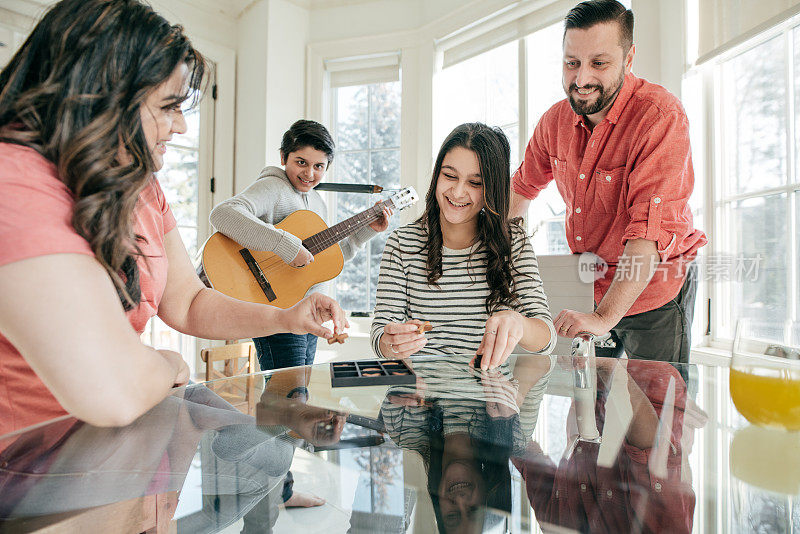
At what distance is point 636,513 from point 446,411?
1.27ft

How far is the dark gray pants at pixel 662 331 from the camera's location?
64.9 inches

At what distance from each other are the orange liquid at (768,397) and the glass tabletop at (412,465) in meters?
0.03

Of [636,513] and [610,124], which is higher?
[610,124]

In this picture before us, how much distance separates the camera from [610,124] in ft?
5.32

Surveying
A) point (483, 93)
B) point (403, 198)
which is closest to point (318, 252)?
point (403, 198)

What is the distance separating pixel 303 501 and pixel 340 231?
2.07m

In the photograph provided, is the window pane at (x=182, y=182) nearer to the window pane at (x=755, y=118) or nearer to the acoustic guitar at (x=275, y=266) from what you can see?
the acoustic guitar at (x=275, y=266)

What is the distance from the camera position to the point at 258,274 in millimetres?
2336

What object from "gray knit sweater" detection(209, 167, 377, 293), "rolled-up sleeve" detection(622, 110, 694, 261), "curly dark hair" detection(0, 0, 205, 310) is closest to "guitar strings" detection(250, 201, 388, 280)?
"gray knit sweater" detection(209, 167, 377, 293)

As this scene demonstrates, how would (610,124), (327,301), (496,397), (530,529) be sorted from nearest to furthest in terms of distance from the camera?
1. (530,529)
2. (496,397)
3. (327,301)
4. (610,124)

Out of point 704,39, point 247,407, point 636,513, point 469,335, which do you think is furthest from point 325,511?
point 704,39

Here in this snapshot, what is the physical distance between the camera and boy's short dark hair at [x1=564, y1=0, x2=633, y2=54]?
1.48 meters

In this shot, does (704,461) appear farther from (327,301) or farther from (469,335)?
(469,335)

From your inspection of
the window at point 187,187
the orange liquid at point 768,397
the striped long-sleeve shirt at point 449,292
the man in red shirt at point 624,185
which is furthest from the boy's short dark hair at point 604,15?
the window at point 187,187
